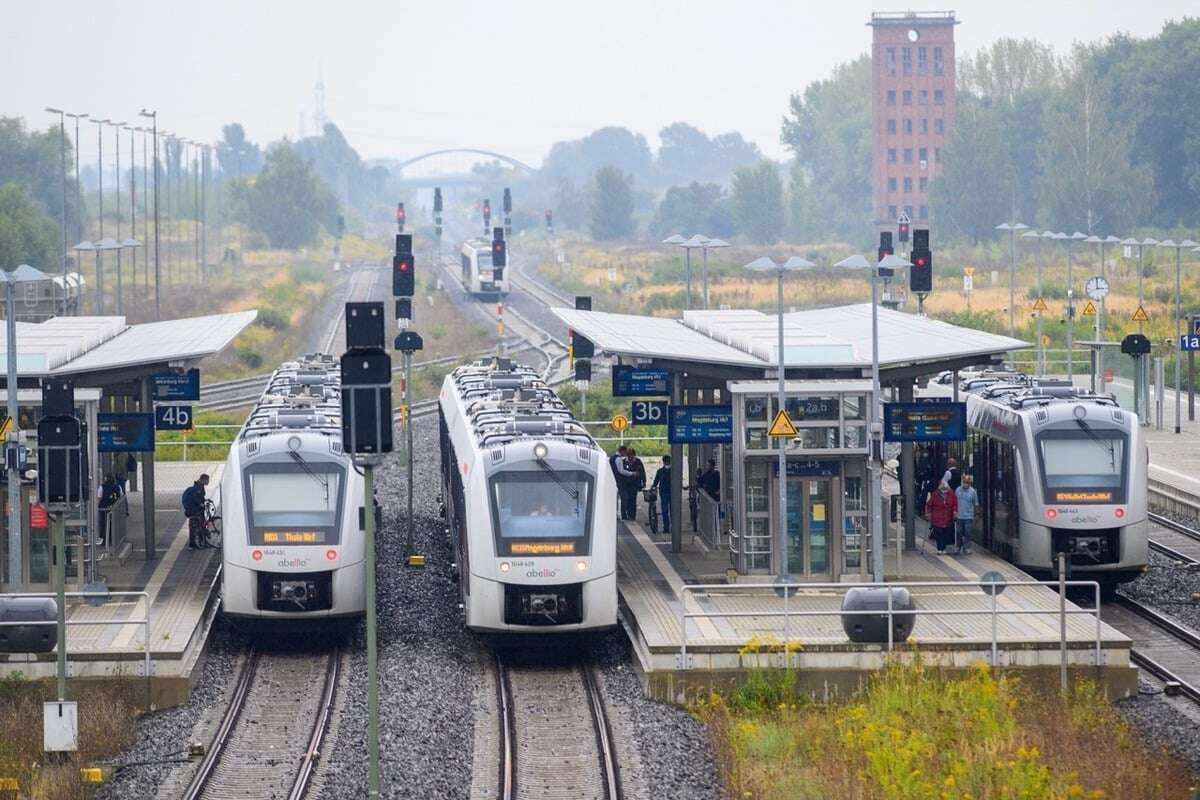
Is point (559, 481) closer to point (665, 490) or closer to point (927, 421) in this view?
point (927, 421)

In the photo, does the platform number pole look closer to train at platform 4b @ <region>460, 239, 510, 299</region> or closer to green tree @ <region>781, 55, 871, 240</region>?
train at platform 4b @ <region>460, 239, 510, 299</region>

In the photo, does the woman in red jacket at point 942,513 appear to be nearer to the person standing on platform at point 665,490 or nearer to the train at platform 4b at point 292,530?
the person standing on platform at point 665,490

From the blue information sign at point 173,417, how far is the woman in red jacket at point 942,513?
11.8 meters

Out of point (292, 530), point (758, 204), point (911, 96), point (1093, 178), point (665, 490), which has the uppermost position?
point (911, 96)

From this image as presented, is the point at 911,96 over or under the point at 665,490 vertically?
over

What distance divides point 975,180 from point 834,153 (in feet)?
151

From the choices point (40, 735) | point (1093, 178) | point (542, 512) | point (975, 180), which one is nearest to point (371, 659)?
point (40, 735)

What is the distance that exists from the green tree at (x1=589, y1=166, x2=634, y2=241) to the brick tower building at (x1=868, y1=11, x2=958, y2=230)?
20191 millimetres

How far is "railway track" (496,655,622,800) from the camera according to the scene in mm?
18109

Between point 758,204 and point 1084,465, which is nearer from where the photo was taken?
point 1084,465

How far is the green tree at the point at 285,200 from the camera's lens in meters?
125

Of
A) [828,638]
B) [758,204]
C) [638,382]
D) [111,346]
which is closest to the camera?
[828,638]

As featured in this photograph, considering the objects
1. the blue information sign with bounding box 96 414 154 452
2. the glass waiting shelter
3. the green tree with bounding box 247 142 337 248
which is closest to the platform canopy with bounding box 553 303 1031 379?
the glass waiting shelter

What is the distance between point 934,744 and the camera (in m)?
17.8
